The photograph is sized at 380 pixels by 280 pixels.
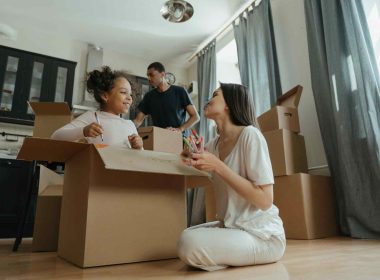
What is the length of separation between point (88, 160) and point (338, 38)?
1931 millimetres

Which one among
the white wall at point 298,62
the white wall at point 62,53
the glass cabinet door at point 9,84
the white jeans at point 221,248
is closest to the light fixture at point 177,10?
the white wall at point 298,62

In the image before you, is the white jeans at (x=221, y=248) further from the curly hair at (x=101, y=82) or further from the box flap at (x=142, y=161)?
the curly hair at (x=101, y=82)

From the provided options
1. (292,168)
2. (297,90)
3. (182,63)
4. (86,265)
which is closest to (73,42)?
(182,63)

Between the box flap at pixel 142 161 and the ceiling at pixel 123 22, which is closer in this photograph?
the box flap at pixel 142 161

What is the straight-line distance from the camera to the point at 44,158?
3.95 ft

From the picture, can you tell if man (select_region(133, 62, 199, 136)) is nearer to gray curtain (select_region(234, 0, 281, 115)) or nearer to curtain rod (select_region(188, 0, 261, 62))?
gray curtain (select_region(234, 0, 281, 115))

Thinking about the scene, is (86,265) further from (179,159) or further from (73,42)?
(73,42)

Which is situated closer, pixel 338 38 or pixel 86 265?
pixel 86 265

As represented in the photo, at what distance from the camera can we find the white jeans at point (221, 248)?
98cm

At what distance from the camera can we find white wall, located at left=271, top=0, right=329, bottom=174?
2.44 meters

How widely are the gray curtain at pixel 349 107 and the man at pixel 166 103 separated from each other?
1.08 metres

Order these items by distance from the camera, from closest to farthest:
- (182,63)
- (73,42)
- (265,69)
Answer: (265,69), (73,42), (182,63)

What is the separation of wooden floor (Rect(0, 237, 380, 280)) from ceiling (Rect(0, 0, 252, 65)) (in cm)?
276

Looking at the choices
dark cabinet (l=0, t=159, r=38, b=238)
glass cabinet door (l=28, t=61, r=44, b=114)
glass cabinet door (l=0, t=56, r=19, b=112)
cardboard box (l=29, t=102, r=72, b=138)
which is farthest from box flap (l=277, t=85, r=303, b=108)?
glass cabinet door (l=0, t=56, r=19, b=112)
